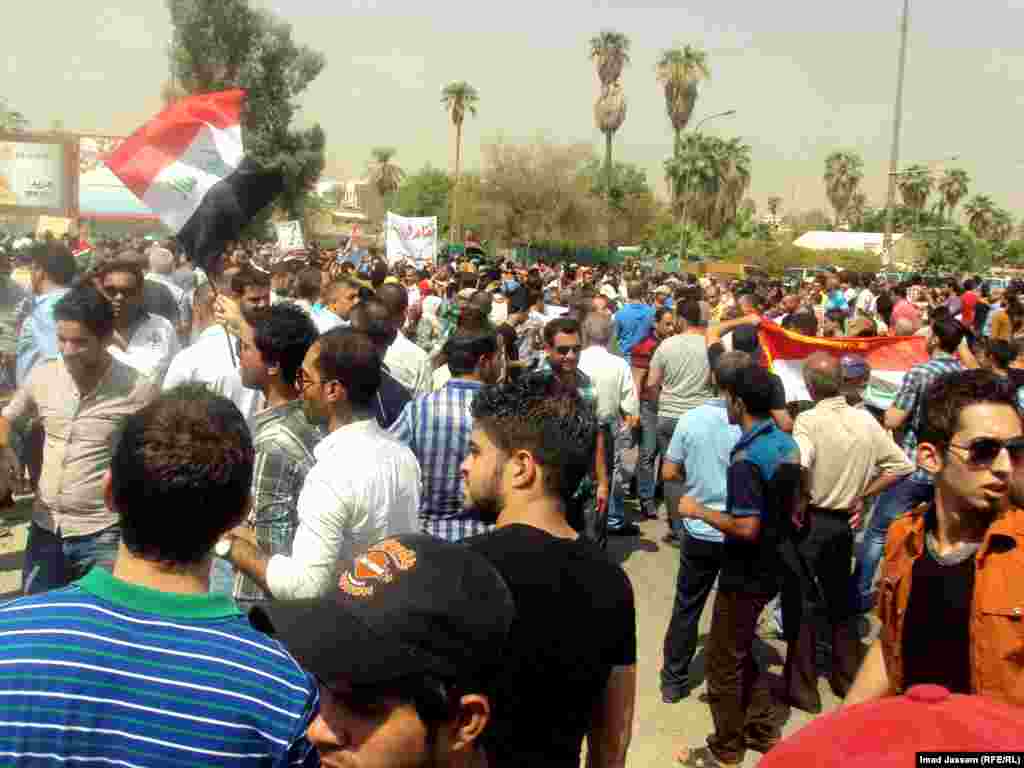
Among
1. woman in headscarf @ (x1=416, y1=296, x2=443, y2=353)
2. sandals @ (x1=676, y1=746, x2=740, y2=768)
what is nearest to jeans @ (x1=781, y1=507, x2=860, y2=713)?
sandals @ (x1=676, y1=746, x2=740, y2=768)

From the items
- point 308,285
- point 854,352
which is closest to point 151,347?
point 308,285

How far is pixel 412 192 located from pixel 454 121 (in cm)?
861

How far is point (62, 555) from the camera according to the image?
4.04 metres

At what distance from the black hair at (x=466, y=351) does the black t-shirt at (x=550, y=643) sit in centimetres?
239

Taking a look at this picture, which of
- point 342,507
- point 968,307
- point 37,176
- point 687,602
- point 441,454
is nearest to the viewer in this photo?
point 342,507

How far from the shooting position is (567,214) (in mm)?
55469

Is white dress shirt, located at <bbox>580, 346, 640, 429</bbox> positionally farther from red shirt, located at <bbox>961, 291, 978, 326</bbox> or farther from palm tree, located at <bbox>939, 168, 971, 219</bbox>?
palm tree, located at <bbox>939, 168, 971, 219</bbox>

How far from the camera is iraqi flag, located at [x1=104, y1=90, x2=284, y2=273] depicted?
5695 millimetres

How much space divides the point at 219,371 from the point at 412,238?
1357 cm

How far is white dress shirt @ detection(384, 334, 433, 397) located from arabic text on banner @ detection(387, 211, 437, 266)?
1161 centimetres

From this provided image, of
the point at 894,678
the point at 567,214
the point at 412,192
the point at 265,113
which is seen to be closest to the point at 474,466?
the point at 894,678

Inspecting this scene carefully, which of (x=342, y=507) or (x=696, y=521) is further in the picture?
(x=696, y=521)

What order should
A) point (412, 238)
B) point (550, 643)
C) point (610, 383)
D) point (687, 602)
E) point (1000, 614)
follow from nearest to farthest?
1. point (550, 643)
2. point (1000, 614)
3. point (687, 602)
4. point (610, 383)
5. point (412, 238)

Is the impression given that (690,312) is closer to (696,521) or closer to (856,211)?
(696,521)
